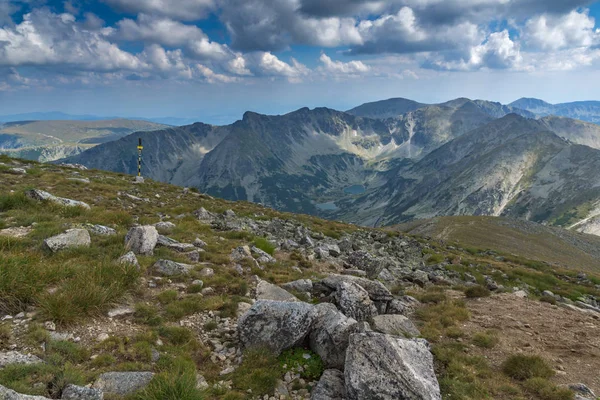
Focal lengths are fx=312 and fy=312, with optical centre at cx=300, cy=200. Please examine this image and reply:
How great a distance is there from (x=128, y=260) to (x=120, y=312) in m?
2.60

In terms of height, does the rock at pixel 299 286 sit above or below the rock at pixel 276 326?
below

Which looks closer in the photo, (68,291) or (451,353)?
(68,291)

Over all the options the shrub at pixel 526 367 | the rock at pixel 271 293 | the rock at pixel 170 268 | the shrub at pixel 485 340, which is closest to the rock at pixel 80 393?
the rock at pixel 271 293

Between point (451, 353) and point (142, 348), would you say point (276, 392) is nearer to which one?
point (142, 348)

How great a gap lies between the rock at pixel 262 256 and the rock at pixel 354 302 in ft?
19.4

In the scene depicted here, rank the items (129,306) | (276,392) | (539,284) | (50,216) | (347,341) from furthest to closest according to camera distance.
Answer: (539,284) < (50,216) < (129,306) < (347,341) < (276,392)

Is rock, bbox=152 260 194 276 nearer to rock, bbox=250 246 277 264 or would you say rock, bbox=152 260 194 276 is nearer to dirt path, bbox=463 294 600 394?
rock, bbox=250 246 277 264

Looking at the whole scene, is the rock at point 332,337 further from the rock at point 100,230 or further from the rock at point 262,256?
the rock at point 100,230

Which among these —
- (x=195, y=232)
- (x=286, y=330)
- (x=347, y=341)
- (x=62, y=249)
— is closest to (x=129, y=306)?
(x=62, y=249)

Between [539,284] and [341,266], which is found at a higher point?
[341,266]

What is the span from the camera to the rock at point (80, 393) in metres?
6.31

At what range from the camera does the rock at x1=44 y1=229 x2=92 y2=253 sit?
12492 mm

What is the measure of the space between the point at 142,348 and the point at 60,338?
2.08 m

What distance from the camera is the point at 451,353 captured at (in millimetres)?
10555
